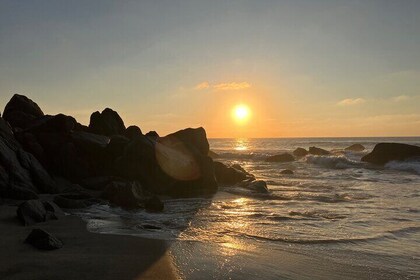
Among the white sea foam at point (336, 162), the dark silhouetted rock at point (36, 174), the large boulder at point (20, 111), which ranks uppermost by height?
the large boulder at point (20, 111)

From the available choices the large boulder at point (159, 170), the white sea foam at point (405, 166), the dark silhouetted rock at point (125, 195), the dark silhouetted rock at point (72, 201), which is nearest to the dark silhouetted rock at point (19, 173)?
the dark silhouetted rock at point (72, 201)

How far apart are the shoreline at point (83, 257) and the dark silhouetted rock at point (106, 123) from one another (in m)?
14.3

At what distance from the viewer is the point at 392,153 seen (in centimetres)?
3672

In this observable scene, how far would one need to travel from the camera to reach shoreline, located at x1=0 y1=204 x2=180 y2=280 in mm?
5379

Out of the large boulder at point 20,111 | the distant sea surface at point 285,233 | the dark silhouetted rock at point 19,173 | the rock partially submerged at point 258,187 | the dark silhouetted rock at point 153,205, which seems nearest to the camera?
the distant sea surface at point 285,233

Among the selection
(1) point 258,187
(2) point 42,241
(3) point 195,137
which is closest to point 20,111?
(3) point 195,137

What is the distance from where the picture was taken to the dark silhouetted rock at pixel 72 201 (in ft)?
36.4

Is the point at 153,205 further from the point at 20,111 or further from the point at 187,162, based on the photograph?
the point at 20,111

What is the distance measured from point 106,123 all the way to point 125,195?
36.5 ft

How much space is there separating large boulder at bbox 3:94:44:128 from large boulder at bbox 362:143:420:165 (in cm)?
3103

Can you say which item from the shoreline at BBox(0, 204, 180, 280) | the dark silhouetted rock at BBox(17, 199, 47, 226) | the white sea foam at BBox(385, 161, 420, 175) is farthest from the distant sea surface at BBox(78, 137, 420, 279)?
the white sea foam at BBox(385, 161, 420, 175)

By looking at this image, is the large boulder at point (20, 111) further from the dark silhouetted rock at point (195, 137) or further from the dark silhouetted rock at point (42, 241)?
the dark silhouetted rock at point (42, 241)

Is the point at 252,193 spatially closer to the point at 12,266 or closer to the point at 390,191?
the point at 390,191

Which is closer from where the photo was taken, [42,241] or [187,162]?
[42,241]
